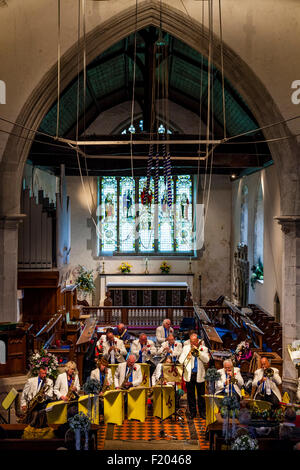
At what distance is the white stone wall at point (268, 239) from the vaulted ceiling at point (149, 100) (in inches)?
20.8

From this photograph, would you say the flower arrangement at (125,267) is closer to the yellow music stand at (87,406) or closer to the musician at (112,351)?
the musician at (112,351)

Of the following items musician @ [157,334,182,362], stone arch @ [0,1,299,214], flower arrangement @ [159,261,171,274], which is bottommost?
musician @ [157,334,182,362]

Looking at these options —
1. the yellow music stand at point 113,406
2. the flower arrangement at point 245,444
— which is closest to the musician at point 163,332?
the yellow music stand at point 113,406

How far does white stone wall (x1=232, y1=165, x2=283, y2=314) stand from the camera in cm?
1234

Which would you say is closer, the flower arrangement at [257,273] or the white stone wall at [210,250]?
the flower arrangement at [257,273]

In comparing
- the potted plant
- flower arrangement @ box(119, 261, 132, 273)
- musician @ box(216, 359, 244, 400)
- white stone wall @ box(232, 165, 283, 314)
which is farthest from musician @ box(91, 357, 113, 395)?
flower arrangement @ box(119, 261, 132, 273)

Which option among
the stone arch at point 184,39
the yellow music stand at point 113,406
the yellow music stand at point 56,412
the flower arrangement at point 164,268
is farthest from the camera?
the flower arrangement at point 164,268

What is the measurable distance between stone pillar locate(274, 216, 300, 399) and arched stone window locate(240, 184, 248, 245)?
23.9 feet

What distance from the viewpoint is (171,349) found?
869cm

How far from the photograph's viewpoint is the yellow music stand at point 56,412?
21.8 feet

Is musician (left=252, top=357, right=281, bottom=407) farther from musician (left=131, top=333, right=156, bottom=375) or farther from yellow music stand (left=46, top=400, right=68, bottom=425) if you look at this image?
yellow music stand (left=46, top=400, right=68, bottom=425)

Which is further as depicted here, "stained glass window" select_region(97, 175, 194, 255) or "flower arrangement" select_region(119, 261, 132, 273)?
"stained glass window" select_region(97, 175, 194, 255)
